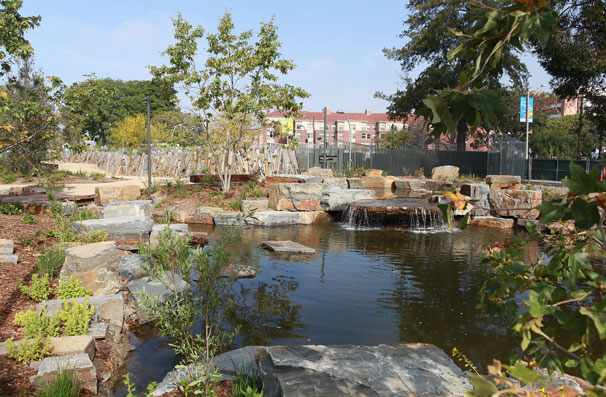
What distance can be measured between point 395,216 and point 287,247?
16.3 feet

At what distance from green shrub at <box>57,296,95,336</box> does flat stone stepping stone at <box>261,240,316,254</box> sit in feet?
17.7

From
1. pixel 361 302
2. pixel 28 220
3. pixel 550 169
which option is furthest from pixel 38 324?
pixel 550 169

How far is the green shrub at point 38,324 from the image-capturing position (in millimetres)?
3963

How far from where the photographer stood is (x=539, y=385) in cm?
350

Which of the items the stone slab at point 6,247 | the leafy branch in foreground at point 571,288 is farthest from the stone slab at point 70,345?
the leafy branch in foreground at point 571,288

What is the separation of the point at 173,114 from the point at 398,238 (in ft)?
158

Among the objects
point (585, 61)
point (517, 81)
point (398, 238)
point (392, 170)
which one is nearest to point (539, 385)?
point (398, 238)

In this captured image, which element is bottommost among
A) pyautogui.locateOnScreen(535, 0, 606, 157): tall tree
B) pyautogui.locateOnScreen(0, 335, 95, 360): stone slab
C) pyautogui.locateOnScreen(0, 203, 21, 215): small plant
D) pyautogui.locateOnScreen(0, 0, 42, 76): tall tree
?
pyautogui.locateOnScreen(0, 335, 95, 360): stone slab

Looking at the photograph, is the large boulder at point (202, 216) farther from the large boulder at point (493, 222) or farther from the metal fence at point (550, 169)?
the metal fence at point (550, 169)

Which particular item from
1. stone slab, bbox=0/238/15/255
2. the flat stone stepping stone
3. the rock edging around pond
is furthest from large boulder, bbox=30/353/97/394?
the flat stone stepping stone

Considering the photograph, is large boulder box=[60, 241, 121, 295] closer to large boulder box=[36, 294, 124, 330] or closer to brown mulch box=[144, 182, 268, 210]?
large boulder box=[36, 294, 124, 330]

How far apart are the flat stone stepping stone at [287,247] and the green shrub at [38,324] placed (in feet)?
18.6

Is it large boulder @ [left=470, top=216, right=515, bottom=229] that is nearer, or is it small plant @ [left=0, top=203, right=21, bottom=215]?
small plant @ [left=0, top=203, right=21, bottom=215]

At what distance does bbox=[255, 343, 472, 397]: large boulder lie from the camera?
321 centimetres
